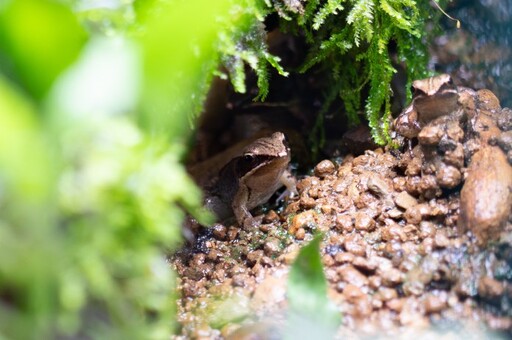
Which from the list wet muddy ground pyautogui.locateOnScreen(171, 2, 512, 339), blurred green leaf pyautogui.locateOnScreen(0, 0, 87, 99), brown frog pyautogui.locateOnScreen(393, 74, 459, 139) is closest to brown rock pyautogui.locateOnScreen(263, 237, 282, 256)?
wet muddy ground pyautogui.locateOnScreen(171, 2, 512, 339)

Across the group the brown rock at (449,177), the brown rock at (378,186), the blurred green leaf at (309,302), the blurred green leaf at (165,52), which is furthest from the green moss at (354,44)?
the blurred green leaf at (309,302)

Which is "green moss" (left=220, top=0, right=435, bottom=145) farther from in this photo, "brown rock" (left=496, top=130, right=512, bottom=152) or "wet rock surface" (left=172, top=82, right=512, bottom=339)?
"brown rock" (left=496, top=130, right=512, bottom=152)

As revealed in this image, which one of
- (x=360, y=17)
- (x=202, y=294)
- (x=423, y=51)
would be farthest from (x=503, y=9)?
(x=202, y=294)

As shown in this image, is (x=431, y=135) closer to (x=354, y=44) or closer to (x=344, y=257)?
(x=344, y=257)

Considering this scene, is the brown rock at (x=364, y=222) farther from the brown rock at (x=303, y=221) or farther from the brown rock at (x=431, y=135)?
the brown rock at (x=431, y=135)

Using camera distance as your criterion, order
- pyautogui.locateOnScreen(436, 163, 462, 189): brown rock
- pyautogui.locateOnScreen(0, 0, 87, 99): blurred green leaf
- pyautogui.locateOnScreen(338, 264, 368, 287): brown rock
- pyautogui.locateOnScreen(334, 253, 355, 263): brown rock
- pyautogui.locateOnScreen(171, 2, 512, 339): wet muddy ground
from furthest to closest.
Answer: pyautogui.locateOnScreen(436, 163, 462, 189): brown rock, pyautogui.locateOnScreen(334, 253, 355, 263): brown rock, pyautogui.locateOnScreen(338, 264, 368, 287): brown rock, pyautogui.locateOnScreen(171, 2, 512, 339): wet muddy ground, pyautogui.locateOnScreen(0, 0, 87, 99): blurred green leaf

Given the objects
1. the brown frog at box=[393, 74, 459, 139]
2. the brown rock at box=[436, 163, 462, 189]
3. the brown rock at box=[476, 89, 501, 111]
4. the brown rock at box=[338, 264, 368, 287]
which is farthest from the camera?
the brown rock at box=[476, 89, 501, 111]

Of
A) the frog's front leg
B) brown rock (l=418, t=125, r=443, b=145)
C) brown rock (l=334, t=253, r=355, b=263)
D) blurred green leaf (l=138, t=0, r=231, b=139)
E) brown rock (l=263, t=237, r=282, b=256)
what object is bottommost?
the frog's front leg
